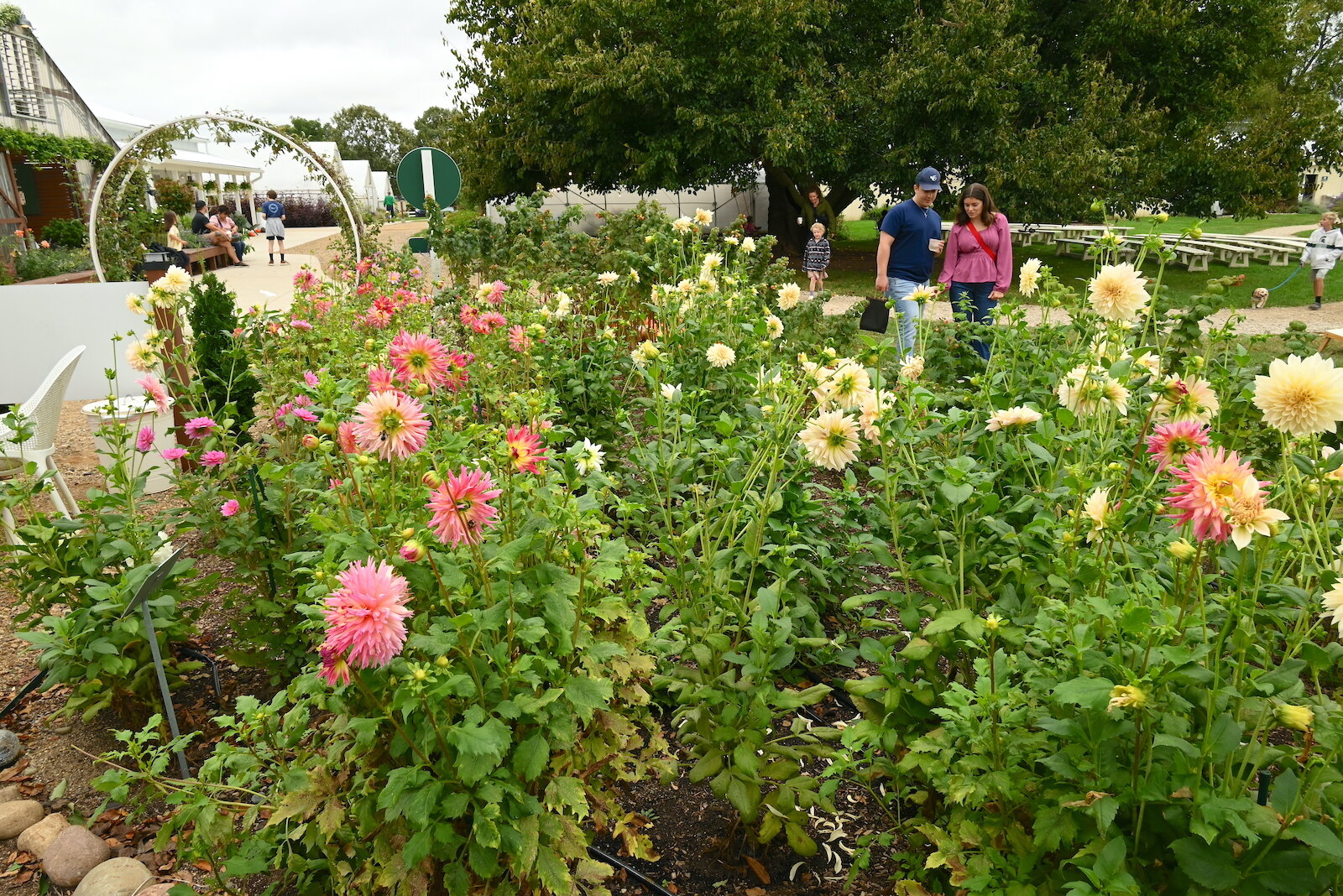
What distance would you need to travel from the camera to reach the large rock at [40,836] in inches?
81.7

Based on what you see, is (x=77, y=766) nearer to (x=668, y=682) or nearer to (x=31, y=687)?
(x=31, y=687)

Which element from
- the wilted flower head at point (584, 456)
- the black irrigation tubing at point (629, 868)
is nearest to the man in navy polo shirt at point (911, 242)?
the wilted flower head at point (584, 456)

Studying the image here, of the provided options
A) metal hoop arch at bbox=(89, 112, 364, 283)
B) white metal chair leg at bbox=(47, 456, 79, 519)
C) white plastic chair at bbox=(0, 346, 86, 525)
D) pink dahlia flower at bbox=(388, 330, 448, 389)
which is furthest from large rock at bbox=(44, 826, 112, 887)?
metal hoop arch at bbox=(89, 112, 364, 283)

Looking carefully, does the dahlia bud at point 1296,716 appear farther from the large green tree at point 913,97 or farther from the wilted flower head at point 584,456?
the large green tree at point 913,97

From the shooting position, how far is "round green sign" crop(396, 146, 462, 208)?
294 inches

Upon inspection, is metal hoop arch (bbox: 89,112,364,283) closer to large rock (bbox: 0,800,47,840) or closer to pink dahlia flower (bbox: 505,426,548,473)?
large rock (bbox: 0,800,47,840)

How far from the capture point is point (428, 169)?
7.52 m

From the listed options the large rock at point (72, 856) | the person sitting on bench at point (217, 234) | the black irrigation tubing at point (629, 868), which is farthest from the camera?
the person sitting on bench at point (217, 234)

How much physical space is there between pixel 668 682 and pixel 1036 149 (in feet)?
39.9

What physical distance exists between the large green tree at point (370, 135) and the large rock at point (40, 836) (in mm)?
85239

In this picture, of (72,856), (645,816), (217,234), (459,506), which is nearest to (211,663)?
(72,856)

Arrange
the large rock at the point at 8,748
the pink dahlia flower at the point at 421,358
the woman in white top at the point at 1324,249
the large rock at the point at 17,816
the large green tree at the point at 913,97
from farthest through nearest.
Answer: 1. the large green tree at the point at 913,97
2. the woman in white top at the point at 1324,249
3. the large rock at the point at 8,748
4. the large rock at the point at 17,816
5. the pink dahlia flower at the point at 421,358

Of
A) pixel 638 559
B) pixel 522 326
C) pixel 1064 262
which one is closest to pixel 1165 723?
pixel 638 559

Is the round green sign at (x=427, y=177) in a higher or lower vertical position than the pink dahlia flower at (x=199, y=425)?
higher
